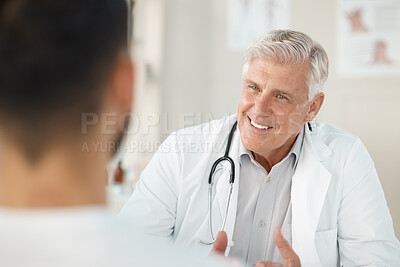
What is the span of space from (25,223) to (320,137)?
54.7 inches

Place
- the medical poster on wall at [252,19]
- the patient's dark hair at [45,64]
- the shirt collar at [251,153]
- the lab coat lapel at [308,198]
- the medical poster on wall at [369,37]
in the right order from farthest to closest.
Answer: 1. the medical poster on wall at [252,19]
2. the medical poster on wall at [369,37]
3. the shirt collar at [251,153]
4. the lab coat lapel at [308,198]
5. the patient's dark hair at [45,64]

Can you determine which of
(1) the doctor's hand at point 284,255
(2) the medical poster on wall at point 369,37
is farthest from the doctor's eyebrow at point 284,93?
(2) the medical poster on wall at point 369,37

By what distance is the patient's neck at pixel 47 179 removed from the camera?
0.52 meters

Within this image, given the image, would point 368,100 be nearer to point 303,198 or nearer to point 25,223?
point 303,198

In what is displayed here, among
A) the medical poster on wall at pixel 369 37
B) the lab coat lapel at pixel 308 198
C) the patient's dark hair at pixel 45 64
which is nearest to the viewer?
the patient's dark hair at pixel 45 64

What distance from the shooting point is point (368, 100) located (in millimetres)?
2354

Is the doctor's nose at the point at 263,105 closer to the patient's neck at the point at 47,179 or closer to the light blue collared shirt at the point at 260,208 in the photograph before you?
the light blue collared shirt at the point at 260,208

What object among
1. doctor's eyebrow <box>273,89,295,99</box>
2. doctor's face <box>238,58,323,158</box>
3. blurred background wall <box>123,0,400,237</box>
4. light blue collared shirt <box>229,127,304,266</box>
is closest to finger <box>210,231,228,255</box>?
light blue collared shirt <box>229,127,304,266</box>

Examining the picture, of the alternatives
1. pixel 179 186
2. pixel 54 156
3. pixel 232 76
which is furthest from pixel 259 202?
pixel 232 76

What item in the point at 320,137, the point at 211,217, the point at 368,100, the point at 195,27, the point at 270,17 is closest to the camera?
the point at 211,217

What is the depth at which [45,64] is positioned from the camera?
1.71ft

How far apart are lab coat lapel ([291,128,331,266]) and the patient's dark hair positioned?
1.10m

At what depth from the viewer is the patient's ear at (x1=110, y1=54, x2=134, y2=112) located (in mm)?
562

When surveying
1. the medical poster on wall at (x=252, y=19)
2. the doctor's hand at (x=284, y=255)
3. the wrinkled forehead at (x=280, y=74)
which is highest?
the medical poster on wall at (x=252, y=19)
